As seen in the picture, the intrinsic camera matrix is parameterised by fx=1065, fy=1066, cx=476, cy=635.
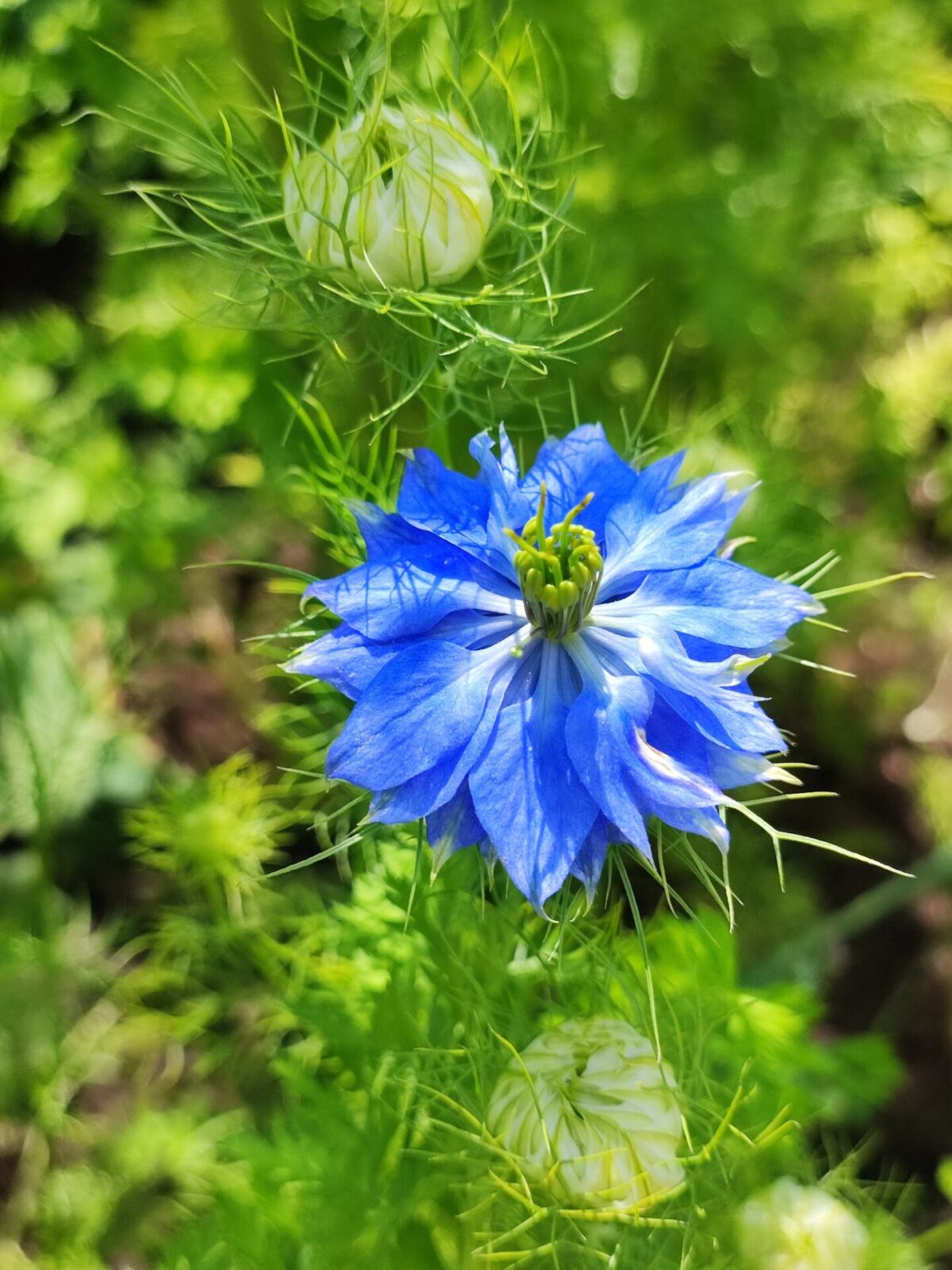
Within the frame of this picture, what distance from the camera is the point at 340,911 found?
1.06m

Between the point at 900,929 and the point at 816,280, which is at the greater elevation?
the point at 816,280

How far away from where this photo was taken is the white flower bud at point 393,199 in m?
0.77

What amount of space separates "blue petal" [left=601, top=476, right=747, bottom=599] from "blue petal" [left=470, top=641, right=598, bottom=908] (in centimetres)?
13

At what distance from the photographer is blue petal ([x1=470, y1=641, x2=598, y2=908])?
25.0 inches

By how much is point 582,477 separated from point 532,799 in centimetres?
27

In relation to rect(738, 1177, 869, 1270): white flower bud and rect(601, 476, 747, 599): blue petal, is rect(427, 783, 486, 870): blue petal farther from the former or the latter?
rect(738, 1177, 869, 1270): white flower bud

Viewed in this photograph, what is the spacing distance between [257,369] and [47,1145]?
1145mm

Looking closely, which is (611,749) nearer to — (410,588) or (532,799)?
(532,799)

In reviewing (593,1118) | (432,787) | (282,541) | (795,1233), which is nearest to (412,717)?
(432,787)

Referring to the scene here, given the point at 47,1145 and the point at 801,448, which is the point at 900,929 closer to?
the point at 801,448

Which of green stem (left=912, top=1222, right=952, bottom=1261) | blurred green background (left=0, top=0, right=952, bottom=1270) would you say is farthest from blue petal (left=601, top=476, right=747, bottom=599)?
green stem (left=912, top=1222, right=952, bottom=1261)

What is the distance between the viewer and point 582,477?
2.64ft

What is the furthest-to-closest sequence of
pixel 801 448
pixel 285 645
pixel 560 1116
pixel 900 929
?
pixel 801 448 → pixel 900 929 → pixel 285 645 → pixel 560 1116

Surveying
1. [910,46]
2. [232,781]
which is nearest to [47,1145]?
[232,781]
